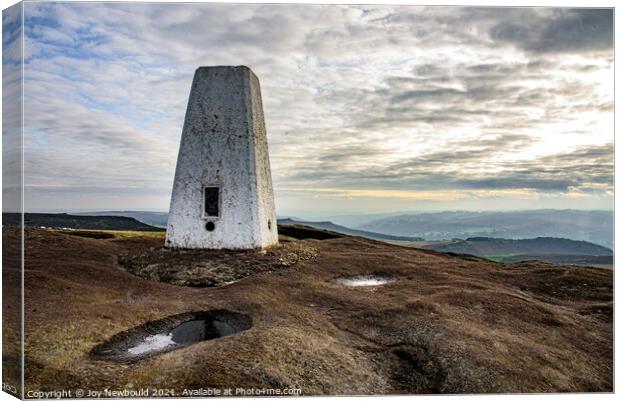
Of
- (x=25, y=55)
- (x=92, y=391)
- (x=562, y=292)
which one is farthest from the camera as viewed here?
(x=562, y=292)

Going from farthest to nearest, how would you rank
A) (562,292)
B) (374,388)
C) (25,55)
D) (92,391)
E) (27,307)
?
(562,292)
(27,307)
(25,55)
(374,388)
(92,391)

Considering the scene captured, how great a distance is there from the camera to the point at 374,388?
24.8ft

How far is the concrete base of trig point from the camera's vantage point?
16.6m

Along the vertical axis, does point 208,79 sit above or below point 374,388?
above

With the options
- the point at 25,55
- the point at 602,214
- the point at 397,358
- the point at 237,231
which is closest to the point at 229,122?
the point at 237,231

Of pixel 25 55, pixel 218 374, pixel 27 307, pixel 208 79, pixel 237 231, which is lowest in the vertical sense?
pixel 218 374

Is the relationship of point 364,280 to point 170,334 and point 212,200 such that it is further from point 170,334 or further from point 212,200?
point 170,334

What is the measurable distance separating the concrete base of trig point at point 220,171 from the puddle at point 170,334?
21.3 ft

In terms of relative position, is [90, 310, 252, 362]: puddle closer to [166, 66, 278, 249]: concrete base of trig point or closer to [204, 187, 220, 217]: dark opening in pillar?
[166, 66, 278, 249]: concrete base of trig point

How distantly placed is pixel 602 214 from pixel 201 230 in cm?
1310

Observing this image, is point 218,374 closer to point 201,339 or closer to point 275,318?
point 201,339

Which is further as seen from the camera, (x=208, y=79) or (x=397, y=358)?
(x=208, y=79)

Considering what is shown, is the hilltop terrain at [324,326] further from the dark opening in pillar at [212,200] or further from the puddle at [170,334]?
the dark opening in pillar at [212,200]

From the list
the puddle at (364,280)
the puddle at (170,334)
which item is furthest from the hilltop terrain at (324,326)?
the puddle at (364,280)
